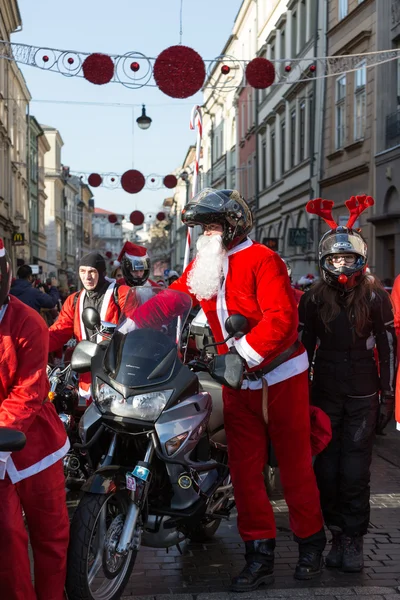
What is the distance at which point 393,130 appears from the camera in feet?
68.1

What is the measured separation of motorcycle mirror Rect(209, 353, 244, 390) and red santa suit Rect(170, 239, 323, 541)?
32 centimetres

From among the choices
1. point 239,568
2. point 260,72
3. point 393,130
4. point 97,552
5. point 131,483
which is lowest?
point 239,568

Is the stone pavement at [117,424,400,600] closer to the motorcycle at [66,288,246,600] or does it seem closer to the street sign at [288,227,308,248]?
the motorcycle at [66,288,246,600]

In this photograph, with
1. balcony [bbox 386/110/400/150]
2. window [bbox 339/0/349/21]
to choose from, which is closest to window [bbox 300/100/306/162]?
window [bbox 339/0/349/21]

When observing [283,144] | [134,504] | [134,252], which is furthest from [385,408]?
[283,144]

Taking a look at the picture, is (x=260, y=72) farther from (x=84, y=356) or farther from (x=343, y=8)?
(x=343, y=8)

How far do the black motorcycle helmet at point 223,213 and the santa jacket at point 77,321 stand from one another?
70.1 inches

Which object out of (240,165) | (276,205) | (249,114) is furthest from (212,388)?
(240,165)

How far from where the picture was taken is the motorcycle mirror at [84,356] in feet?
14.9

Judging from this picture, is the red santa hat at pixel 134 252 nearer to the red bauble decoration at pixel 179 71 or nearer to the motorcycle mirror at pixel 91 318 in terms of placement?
the red bauble decoration at pixel 179 71

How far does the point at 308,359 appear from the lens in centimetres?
511

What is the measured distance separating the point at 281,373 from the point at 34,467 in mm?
1652

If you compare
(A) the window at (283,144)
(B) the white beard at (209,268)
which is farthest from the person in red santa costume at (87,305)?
(A) the window at (283,144)

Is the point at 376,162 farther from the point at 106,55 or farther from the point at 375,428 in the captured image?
the point at 375,428
